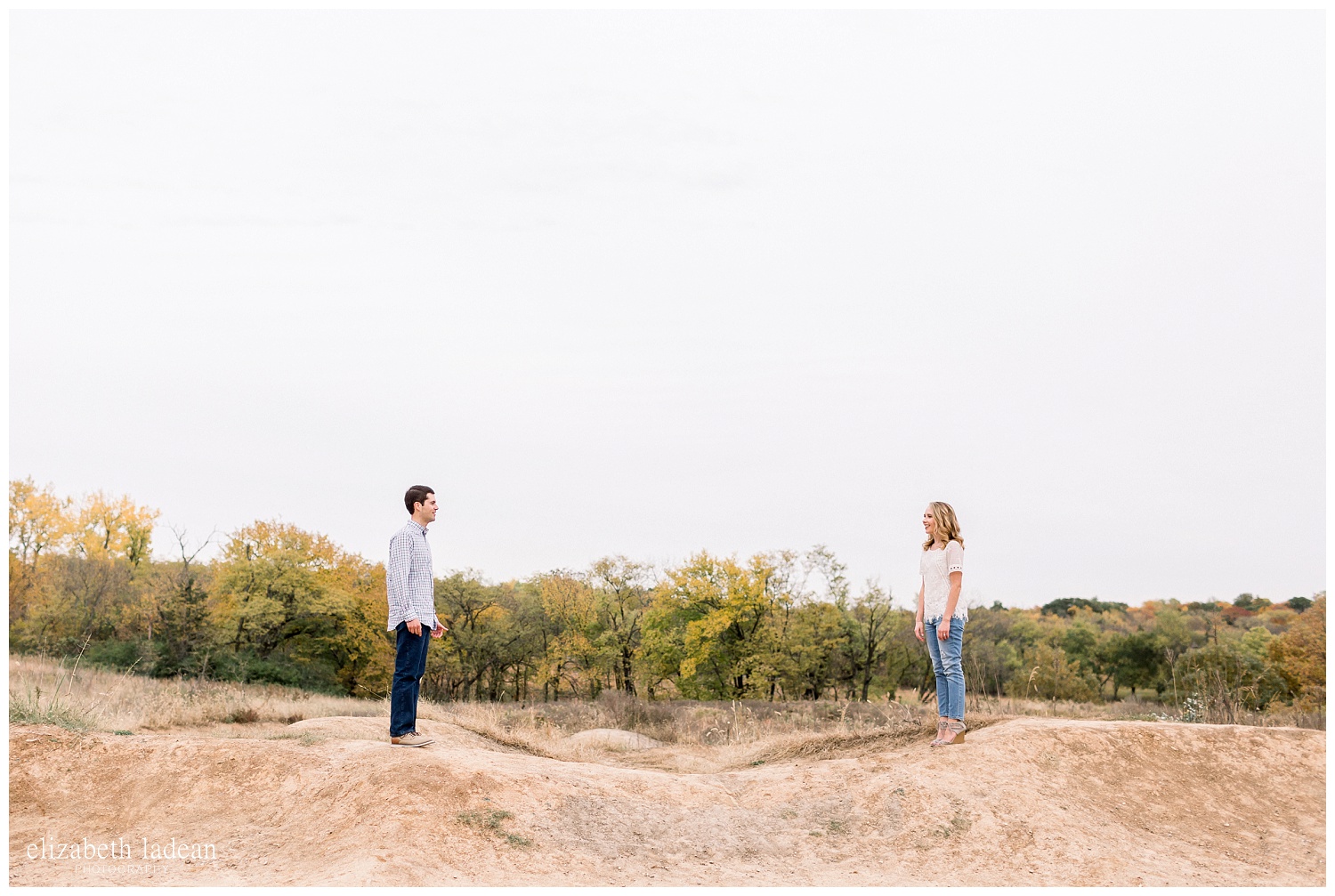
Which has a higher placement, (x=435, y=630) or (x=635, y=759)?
(x=435, y=630)

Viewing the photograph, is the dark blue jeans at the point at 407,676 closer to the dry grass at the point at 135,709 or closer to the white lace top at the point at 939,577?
the dry grass at the point at 135,709

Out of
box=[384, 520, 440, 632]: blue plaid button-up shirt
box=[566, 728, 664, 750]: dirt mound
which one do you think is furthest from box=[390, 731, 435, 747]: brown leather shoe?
box=[566, 728, 664, 750]: dirt mound

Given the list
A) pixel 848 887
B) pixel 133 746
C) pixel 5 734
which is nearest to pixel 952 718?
pixel 848 887

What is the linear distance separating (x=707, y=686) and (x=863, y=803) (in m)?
25.4

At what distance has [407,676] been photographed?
7742mm

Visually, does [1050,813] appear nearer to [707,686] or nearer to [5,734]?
[5,734]

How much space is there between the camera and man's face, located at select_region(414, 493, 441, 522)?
7906 millimetres

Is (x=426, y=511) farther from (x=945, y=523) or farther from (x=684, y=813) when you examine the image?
(x=945, y=523)

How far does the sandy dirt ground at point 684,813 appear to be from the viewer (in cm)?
616

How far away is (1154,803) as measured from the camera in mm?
7793

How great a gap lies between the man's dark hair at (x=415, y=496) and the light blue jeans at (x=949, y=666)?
4.79 meters

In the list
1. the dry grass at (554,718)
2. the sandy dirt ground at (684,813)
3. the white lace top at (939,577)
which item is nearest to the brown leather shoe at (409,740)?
the sandy dirt ground at (684,813)

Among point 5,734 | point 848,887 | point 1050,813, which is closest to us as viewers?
point 848,887

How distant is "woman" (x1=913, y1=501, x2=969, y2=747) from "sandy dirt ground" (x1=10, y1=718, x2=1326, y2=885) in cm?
37
